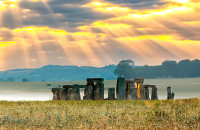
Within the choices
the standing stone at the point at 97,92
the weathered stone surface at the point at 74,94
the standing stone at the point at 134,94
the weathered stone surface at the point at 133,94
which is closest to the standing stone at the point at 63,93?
the weathered stone surface at the point at 74,94

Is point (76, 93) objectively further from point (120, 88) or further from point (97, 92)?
point (120, 88)

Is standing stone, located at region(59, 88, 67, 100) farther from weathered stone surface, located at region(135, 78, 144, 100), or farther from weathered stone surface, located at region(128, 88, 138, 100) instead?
weathered stone surface, located at region(135, 78, 144, 100)

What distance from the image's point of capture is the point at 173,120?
23.0m

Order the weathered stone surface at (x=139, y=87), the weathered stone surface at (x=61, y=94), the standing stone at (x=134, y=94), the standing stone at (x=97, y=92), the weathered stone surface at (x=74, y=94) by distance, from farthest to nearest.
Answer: the weathered stone surface at (x=139, y=87) → the weathered stone surface at (x=61, y=94) → the weathered stone surface at (x=74, y=94) → the standing stone at (x=134, y=94) → the standing stone at (x=97, y=92)

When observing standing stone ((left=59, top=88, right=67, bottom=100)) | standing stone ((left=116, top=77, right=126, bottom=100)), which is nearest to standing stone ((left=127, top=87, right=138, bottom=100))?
standing stone ((left=116, top=77, right=126, bottom=100))

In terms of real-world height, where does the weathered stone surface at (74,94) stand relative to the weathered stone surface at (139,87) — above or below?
below

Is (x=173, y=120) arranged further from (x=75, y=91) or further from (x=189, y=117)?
Answer: (x=75, y=91)

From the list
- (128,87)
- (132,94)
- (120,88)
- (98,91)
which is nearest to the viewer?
(98,91)

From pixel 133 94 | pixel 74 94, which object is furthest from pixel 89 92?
pixel 133 94

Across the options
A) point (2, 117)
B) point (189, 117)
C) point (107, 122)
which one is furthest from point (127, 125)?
point (2, 117)

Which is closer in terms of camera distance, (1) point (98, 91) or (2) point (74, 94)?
(1) point (98, 91)

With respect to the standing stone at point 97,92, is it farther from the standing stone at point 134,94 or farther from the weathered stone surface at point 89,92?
the standing stone at point 134,94

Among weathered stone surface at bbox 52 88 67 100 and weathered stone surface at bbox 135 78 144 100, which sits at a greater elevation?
weathered stone surface at bbox 135 78 144 100

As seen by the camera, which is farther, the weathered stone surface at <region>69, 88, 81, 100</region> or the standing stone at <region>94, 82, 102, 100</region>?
the weathered stone surface at <region>69, 88, 81, 100</region>
